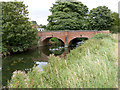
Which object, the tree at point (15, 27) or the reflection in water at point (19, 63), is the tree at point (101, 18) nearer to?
the reflection in water at point (19, 63)

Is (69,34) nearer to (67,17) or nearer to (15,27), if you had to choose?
(67,17)

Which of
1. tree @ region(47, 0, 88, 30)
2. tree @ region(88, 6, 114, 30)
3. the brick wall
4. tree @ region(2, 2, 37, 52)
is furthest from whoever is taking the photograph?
tree @ region(47, 0, 88, 30)

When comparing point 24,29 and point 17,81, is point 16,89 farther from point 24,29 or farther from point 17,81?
point 24,29

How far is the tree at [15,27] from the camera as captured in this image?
16094 millimetres

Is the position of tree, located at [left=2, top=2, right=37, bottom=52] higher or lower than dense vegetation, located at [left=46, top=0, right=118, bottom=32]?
lower

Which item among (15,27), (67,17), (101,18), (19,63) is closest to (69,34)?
(67,17)

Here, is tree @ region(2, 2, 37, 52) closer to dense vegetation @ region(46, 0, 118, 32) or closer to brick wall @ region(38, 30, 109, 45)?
brick wall @ region(38, 30, 109, 45)

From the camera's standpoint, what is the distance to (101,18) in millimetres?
27672

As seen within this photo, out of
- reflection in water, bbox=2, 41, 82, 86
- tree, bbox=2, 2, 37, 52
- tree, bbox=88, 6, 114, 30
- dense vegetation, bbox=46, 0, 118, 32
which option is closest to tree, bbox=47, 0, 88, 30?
dense vegetation, bbox=46, 0, 118, 32

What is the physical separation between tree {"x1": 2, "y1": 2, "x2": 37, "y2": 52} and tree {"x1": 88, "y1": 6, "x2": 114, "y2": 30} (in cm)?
1629

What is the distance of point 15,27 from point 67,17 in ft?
48.5

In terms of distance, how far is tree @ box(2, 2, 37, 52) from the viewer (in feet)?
52.8

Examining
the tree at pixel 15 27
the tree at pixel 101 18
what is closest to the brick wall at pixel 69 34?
the tree at pixel 101 18

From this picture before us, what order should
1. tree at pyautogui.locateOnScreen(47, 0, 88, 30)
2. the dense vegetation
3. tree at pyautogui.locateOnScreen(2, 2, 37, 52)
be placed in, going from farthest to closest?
1. tree at pyautogui.locateOnScreen(47, 0, 88, 30)
2. the dense vegetation
3. tree at pyautogui.locateOnScreen(2, 2, 37, 52)
